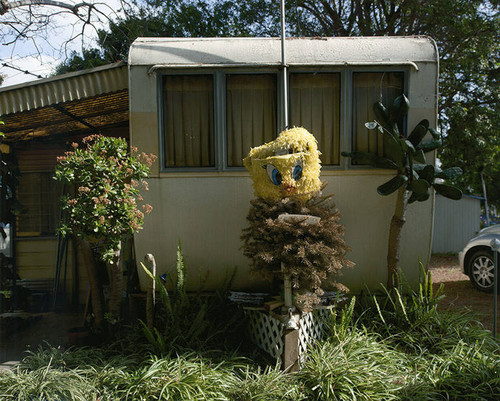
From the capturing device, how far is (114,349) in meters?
5.00

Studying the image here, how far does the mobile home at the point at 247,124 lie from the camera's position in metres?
5.58

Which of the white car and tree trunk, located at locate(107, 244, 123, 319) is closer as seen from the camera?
tree trunk, located at locate(107, 244, 123, 319)

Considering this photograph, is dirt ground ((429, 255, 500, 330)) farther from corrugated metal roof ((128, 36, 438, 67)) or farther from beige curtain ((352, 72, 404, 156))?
corrugated metal roof ((128, 36, 438, 67))

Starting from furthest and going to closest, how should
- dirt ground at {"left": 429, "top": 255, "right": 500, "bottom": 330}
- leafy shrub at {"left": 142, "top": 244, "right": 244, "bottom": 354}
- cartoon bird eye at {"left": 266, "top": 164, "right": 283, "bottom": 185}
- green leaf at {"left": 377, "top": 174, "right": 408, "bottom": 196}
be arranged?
dirt ground at {"left": 429, "top": 255, "right": 500, "bottom": 330} → green leaf at {"left": 377, "top": 174, "right": 408, "bottom": 196} → cartoon bird eye at {"left": 266, "top": 164, "right": 283, "bottom": 185} → leafy shrub at {"left": 142, "top": 244, "right": 244, "bottom": 354}

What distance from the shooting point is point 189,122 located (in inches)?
226

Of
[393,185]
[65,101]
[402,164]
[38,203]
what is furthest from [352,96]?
[38,203]

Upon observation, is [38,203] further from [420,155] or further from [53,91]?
[420,155]

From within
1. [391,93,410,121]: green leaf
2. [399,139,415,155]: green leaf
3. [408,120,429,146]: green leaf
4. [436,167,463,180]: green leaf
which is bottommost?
[436,167,463,180]: green leaf

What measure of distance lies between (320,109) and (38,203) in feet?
17.8

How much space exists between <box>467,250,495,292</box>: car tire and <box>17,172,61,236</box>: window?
25.2ft

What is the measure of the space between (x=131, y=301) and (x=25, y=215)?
3.49m

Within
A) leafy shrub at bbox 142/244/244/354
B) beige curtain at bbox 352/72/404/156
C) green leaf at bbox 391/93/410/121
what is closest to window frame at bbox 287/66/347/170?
beige curtain at bbox 352/72/404/156

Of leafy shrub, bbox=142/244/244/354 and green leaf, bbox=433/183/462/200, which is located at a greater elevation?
green leaf, bbox=433/183/462/200

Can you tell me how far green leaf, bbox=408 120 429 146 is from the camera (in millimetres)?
5152
